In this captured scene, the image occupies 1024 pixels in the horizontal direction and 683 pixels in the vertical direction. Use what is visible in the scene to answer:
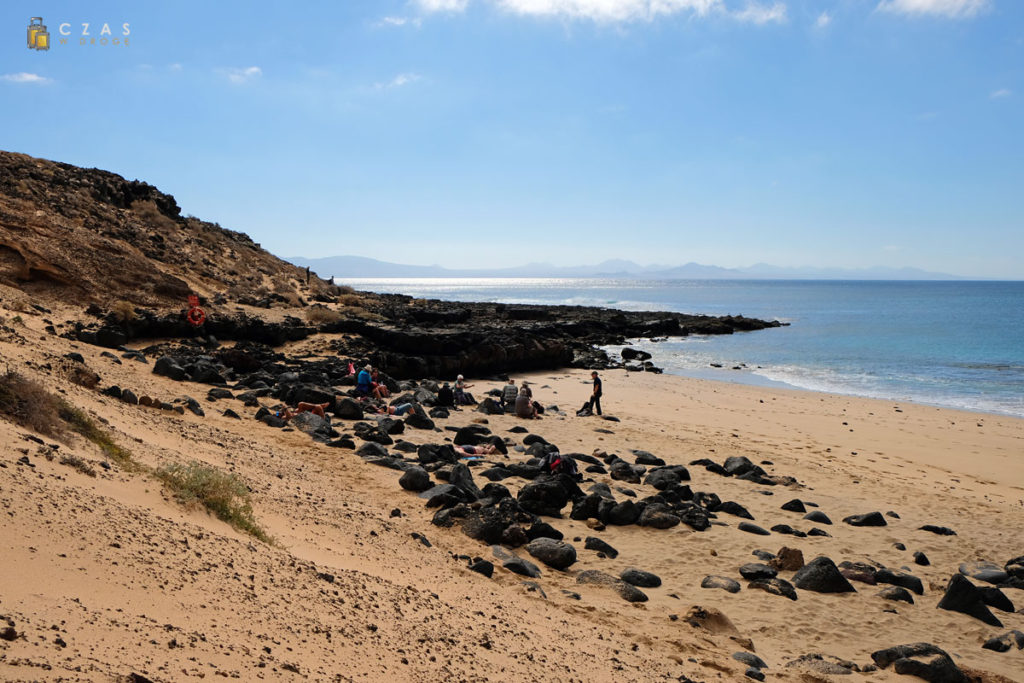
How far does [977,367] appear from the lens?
35.7m

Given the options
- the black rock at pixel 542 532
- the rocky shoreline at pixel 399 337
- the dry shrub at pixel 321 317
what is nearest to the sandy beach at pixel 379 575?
the black rock at pixel 542 532

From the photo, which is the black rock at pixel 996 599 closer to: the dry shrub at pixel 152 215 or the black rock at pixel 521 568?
the black rock at pixel 521 568

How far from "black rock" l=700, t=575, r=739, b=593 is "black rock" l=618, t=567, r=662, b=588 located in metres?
0.58

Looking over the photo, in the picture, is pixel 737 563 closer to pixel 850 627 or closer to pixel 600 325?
pixel 850 627

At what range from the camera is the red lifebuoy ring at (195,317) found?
23.1 m

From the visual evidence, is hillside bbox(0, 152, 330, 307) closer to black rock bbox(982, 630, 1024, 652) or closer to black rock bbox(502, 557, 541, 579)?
black rock bbox(502, 557, 541, 579)

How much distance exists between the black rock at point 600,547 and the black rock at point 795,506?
385 cm

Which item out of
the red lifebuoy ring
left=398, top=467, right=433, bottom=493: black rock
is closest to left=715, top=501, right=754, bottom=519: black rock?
left=398, top=467, right=433, bottom=493: black rock

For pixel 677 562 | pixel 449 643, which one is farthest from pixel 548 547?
pixel 449 643

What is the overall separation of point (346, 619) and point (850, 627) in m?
5.51

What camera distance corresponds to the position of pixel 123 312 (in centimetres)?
2102

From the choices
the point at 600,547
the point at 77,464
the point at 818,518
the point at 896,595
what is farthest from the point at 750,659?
the point at 77,464

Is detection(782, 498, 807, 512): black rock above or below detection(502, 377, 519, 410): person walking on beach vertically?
below

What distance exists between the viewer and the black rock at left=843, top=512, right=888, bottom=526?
10.7m
